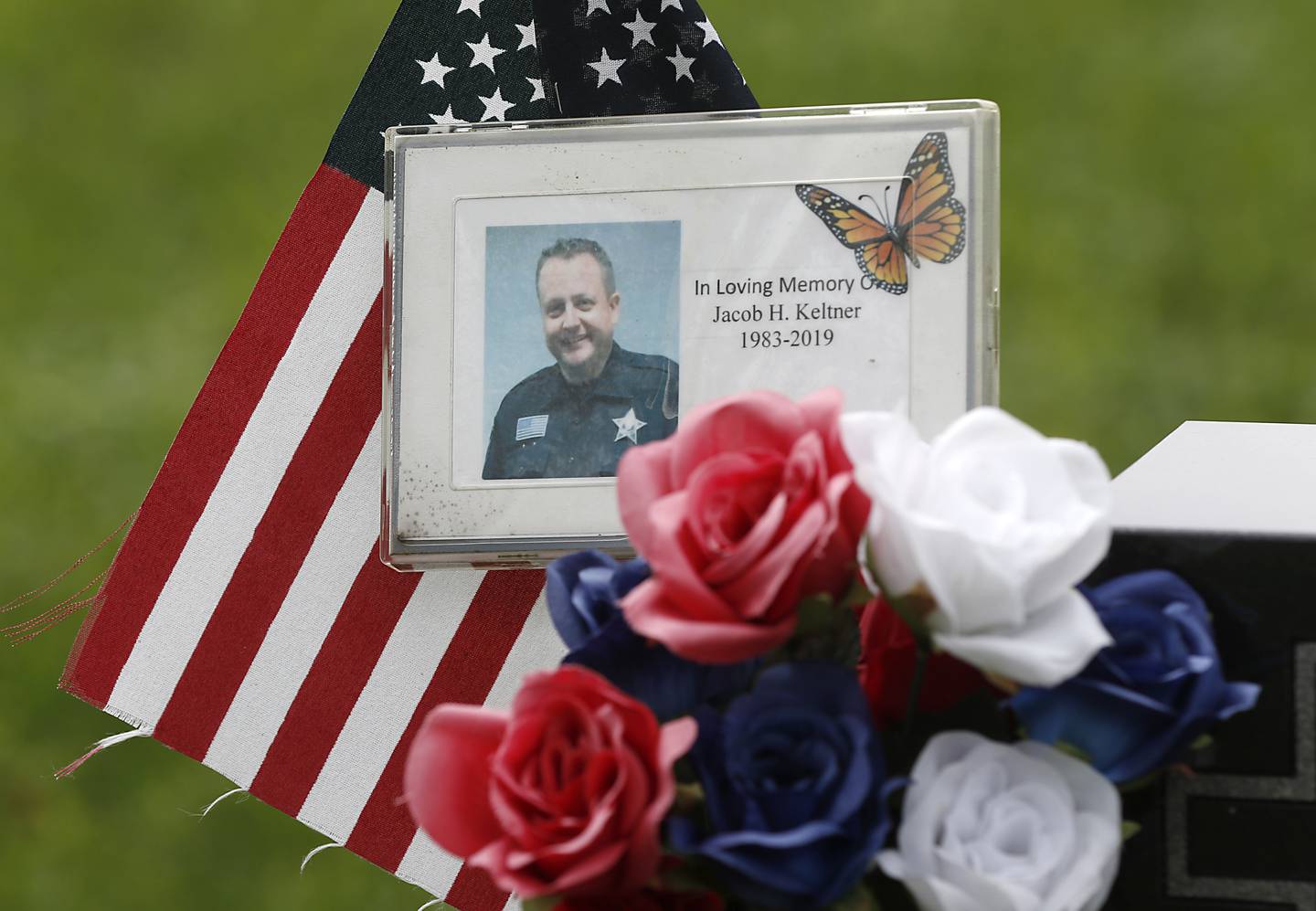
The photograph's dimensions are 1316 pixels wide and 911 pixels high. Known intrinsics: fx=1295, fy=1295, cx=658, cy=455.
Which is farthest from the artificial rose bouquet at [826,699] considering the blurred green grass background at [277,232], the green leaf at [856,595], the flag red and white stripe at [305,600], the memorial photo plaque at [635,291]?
the blurred green grass background at [277,232]

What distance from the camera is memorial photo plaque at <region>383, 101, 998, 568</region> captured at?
85 cm

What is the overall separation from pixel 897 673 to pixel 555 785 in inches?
7.3

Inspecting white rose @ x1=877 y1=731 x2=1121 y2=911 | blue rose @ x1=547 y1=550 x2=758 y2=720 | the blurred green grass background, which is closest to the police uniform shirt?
blue rose @ x1=547 y1=550 x2=758 y2=720

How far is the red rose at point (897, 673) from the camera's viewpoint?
23.8 inches

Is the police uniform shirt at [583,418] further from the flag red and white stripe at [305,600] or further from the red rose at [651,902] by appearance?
the red rose at [651,902]

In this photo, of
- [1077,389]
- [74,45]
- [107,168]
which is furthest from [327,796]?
[74,45]

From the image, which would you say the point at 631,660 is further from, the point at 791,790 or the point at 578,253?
the point at 578,253

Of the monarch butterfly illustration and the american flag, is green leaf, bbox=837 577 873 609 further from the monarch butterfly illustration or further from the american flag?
the american flag

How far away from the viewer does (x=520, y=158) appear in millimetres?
904

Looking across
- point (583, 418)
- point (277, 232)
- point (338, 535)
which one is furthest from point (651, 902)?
point (277, 232)

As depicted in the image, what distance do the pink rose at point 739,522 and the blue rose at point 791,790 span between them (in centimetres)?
3

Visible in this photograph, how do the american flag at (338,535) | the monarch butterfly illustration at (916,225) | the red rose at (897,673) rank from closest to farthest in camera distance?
the red rose at (897,673) → the monarch butterfly illustration at (916,225) → the american flag at (338,535)

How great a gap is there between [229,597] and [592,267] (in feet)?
1.28

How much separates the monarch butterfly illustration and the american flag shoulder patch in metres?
0.24
